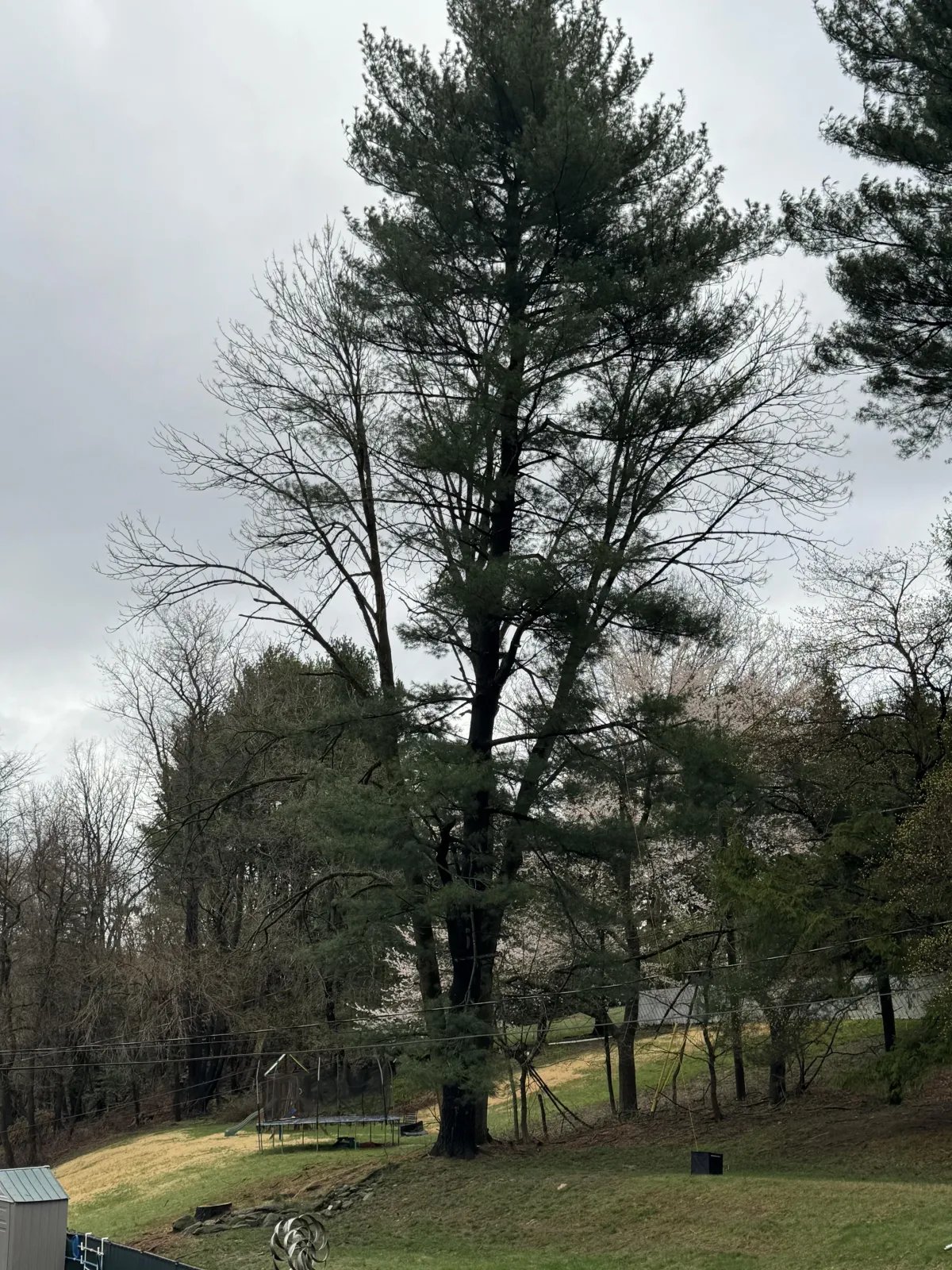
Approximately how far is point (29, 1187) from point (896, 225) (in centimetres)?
1712

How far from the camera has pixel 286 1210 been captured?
17766 millimetres

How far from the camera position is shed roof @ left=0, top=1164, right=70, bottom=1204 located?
53.7 feet

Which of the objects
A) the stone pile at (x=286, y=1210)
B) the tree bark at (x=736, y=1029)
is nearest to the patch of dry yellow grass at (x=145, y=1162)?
the stone pile at (x=286, y=1210)

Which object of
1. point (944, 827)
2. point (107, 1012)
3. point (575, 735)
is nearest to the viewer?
point (944, 827)

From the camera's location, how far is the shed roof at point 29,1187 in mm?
16359

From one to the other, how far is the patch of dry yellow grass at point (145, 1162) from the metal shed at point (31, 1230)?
6005mm

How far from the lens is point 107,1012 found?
37094 mm

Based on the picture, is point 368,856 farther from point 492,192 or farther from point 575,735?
point 492,192

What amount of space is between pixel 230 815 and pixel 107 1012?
733cm

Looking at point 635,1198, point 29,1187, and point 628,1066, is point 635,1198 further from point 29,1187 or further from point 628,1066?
point 628,1066

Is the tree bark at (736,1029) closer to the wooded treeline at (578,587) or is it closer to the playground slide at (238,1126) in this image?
the wooded treeline at (578,587)

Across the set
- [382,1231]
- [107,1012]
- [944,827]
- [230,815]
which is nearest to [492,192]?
[944,827]

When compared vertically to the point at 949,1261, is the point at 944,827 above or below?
above

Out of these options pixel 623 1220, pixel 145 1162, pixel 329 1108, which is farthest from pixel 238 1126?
pixel 623 1220
